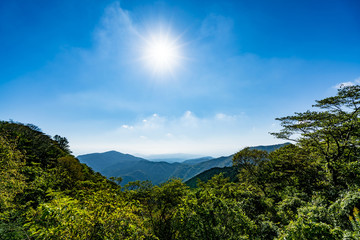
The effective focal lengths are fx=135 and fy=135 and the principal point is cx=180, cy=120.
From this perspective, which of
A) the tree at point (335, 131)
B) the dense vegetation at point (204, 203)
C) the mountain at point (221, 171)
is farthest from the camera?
the mountain at point (221, 171)

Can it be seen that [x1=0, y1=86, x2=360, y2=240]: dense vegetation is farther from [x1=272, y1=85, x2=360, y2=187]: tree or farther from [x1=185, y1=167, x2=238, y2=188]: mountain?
[x1=185, y1=167, x2=238, y2=188]: mountain

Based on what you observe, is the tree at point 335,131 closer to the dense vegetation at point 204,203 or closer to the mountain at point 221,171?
the dense vegetation at point 204,203

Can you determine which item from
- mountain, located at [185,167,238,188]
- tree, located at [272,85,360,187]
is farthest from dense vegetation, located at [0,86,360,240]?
mountain, located at [185,167,238,188]

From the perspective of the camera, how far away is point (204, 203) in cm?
831

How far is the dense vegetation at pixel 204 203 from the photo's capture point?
447 cm

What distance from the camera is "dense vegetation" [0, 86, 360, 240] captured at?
447 centimetres

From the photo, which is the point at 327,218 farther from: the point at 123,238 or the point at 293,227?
the point at 123,238

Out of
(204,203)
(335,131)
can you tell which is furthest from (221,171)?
(204,203)

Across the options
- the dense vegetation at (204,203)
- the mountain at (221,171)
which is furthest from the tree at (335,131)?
the mountain at (221,171)

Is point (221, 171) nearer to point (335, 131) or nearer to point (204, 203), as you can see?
point (335, 131)

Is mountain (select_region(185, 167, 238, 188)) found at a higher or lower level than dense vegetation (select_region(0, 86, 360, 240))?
lower

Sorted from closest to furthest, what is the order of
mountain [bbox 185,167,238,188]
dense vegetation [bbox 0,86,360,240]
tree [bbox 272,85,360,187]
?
1. dense vegetation [bbox 0,86,360,240]
2. tree [bbox 272,85,360,187]
3. mountain [bbox 185,167,238,188]

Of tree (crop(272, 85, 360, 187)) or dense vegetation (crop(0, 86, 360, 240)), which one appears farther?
tree (crop(272, 85, 360, 187))

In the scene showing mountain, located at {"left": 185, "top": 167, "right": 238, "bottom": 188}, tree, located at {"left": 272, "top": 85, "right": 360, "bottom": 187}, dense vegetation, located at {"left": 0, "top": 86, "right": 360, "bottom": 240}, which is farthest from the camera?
mountain, located at {"left": 185, "top": 167, "right": 238, "bottom": 188}
